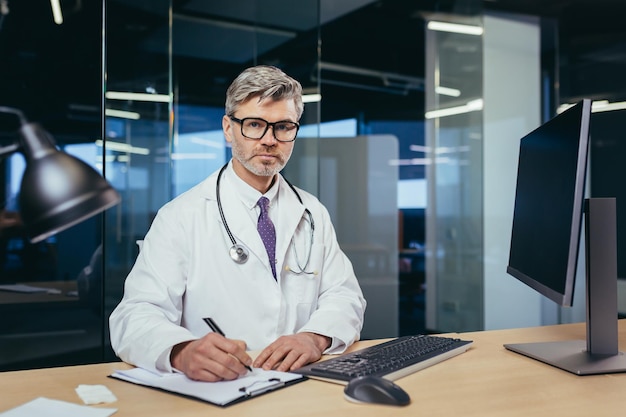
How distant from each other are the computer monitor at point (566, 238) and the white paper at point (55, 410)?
3.16 ft

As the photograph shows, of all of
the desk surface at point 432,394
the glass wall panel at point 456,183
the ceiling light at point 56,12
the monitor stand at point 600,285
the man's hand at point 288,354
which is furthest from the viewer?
the glass wall panel at point 456,183

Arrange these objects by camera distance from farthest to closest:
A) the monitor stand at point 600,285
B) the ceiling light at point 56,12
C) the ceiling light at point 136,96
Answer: the ceiling light at point 136,96
the ceiling light at point 56,12
the monitor stand at point 600,285

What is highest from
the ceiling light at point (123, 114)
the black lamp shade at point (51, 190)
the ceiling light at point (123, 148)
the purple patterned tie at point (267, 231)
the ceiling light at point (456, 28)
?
the ceiling light at point (456, 28)

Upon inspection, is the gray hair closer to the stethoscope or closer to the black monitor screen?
the stethoscope

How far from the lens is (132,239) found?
10.6ft

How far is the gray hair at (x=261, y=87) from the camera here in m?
1.84

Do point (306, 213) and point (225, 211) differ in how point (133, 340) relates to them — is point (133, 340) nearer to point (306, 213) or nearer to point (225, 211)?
point (225, 211)

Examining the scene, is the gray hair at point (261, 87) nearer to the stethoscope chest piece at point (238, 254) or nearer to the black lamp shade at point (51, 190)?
the stethoscope chest piece at point (238, 254)

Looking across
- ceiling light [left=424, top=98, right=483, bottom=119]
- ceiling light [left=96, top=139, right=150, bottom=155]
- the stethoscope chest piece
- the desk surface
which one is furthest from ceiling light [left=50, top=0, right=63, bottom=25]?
ceiling light [left=424, top=98, right=483, bottom=119]

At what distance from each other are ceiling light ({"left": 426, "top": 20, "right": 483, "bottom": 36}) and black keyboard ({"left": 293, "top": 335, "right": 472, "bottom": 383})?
137 inches

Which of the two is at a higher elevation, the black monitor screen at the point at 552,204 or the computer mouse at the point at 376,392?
the black monitor screen at the point at 552,204

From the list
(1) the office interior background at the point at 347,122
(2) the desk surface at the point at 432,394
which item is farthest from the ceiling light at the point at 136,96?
(2) the desk surface at the point at 432,394

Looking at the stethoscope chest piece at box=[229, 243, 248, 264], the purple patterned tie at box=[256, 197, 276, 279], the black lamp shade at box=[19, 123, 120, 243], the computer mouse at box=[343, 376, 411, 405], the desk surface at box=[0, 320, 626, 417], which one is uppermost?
the black lamp shade at box=[19, 123, 120, 243]

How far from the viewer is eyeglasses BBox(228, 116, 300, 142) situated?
6.13 feet
